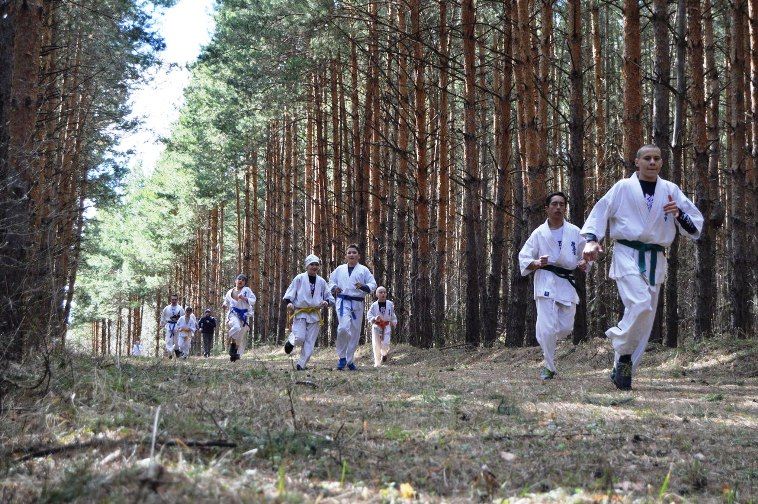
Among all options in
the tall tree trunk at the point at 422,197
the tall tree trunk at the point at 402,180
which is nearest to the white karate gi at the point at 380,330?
the tall tree trunk at the point at 422,197

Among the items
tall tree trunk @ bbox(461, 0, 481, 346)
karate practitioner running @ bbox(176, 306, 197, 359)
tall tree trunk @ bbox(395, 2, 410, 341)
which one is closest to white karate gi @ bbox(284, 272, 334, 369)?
tall tree trunk @ bbox(461, 0, 481, 346)

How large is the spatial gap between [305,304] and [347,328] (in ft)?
2.74

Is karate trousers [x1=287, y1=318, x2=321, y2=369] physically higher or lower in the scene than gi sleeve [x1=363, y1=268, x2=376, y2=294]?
lower

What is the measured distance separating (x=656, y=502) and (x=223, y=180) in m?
39.7

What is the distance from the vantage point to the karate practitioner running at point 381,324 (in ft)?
61.1

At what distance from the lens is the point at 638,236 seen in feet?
28.1

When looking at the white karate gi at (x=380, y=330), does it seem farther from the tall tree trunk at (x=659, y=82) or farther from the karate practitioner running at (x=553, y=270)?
the karate practitioner running at (x=553, y=270)

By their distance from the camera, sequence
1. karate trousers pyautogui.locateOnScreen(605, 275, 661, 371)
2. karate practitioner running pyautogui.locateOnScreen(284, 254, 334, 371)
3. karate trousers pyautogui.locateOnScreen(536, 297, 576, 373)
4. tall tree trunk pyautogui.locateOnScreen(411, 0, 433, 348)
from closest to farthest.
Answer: karate trousers pyautogui.locateOnScreen(605, 275, 661, 371) < karate trousers pyautogui.locateOnScreen(536, 297, 576, 373) < karate practitioner running pyautogui.locateOnScreen(284, 254, 334, 371) < tall tree trunk pyautogui.locateOnScreen(411, 0, 433, 348)

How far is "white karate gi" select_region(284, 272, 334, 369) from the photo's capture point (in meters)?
14.9

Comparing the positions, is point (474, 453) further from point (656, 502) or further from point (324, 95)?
point (324, 95)

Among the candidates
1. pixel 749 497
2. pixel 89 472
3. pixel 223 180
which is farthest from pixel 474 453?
pixel 223 180

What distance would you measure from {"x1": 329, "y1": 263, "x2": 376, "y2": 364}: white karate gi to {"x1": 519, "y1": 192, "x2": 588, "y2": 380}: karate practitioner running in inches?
192

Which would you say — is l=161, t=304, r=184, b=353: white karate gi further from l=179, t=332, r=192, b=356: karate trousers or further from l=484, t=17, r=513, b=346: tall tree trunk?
l=484, t=17, r=513, b=346: tall tree trunk

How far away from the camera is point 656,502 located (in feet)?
12.6
